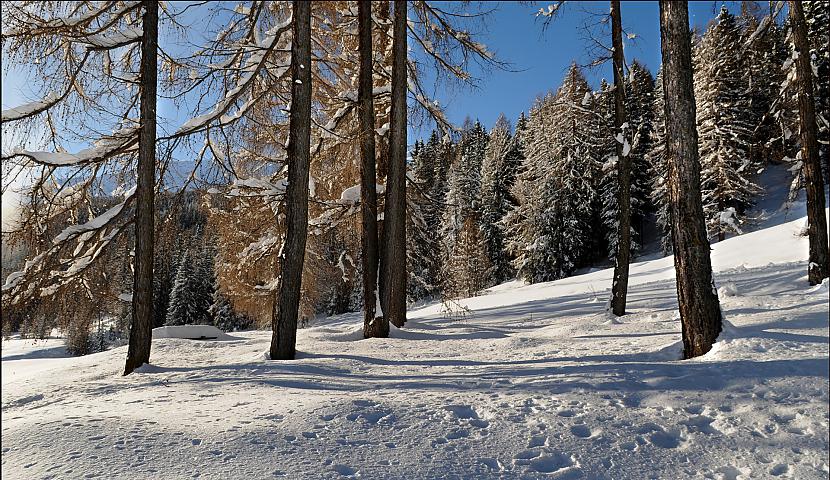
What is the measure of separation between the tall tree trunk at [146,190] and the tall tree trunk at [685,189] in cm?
712

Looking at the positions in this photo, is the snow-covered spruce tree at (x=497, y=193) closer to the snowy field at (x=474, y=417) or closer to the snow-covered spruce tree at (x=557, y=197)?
the snow-covered spruce tree at (x=557, y=197)

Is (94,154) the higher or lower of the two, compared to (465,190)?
lower

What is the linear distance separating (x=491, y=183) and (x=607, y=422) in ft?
117

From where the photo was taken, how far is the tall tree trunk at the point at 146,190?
7.21 meters

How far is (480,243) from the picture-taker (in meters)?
37.5

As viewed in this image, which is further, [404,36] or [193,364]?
[404,36]

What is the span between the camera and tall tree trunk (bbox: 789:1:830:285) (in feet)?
29.0

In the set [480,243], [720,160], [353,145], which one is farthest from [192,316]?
[720,160]

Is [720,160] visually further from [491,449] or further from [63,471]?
[63,471]

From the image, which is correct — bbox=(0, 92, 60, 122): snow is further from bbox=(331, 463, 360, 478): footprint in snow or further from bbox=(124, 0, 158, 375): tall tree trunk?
bbox=(331, 463, 360, 478): footprint in snow

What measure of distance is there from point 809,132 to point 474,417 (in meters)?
9.62

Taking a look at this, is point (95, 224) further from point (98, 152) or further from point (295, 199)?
point (295, 199)

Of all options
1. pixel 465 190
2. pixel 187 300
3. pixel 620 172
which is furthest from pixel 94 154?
pixel 187 300

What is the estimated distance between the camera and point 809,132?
9.02 meters
